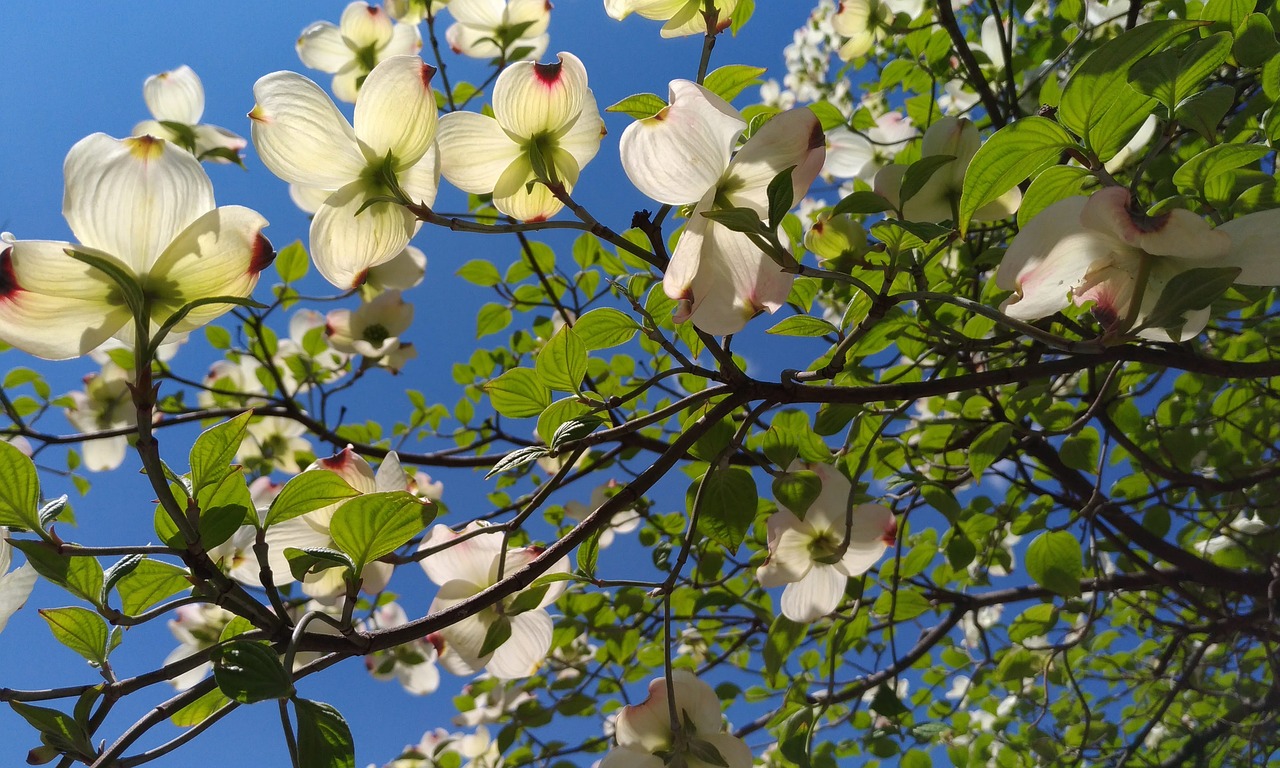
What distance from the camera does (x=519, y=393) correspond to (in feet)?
1.65

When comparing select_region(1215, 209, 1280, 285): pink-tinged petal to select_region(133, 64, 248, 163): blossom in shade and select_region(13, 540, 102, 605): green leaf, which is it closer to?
select_region(13, 540, 102, 605): green leaf

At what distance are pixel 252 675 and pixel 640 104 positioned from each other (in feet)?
1.09

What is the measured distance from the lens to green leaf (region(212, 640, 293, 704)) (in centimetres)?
27

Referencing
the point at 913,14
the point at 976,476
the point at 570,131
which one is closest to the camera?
the point at 570,131

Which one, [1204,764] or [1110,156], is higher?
[1110,156]

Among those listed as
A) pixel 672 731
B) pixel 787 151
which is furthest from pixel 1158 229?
pixel 672 731

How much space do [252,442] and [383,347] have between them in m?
0.33

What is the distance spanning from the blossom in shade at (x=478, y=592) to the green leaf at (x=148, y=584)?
136 mm

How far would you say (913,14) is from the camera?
108 centimetres

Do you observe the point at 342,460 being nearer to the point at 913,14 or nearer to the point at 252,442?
the point at 252,442

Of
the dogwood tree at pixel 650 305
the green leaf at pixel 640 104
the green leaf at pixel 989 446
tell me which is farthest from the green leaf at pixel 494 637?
the green leaf at pixel 989 446

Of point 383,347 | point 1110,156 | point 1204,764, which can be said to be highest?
point 383,347

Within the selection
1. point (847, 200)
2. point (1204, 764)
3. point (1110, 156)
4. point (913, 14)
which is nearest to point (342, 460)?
point (847, 200)

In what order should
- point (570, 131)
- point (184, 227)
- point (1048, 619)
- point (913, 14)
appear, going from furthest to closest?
point (913, 14), point (1048, 619), point (570, 131), point (184, 227)
